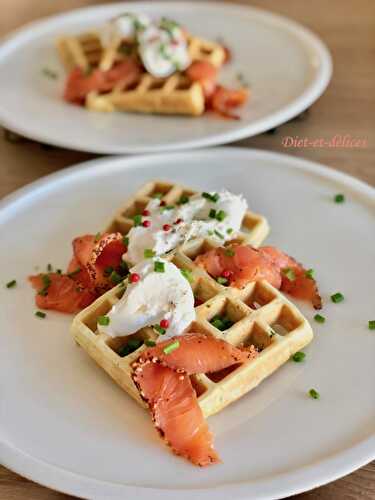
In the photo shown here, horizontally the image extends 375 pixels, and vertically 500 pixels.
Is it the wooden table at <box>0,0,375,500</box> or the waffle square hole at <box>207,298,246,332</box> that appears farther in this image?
the wooden table at <box>0,0,375,500</box>

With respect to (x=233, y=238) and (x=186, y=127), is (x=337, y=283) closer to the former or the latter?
(x=233, y=238)

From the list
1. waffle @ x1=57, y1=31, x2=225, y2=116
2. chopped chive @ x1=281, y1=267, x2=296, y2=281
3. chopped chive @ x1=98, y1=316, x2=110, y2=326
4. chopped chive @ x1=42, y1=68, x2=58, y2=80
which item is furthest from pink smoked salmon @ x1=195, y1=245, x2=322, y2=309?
chopped chive @ x1=42, y1=68, x2=58, y2=80

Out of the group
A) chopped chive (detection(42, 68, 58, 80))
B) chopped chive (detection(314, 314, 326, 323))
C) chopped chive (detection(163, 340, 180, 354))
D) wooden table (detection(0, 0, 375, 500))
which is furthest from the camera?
chopped chive (detection(42, 68, 58, 80))

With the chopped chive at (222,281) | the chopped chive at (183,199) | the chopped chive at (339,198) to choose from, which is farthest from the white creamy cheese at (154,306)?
the chopped chive at (339,198)

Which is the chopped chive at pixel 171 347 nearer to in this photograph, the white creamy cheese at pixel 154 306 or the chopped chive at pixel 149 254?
the white creamy cheese at pixel 154 306

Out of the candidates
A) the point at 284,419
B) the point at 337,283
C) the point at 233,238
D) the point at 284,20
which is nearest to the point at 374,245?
the point at 337,283

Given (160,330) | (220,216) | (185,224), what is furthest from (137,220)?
(160,330)

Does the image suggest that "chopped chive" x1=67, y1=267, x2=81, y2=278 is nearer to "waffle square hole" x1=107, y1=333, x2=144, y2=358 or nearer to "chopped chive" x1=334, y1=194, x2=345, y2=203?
"waffle square hole" x1=107, y1=333, x2=144, y2=358
